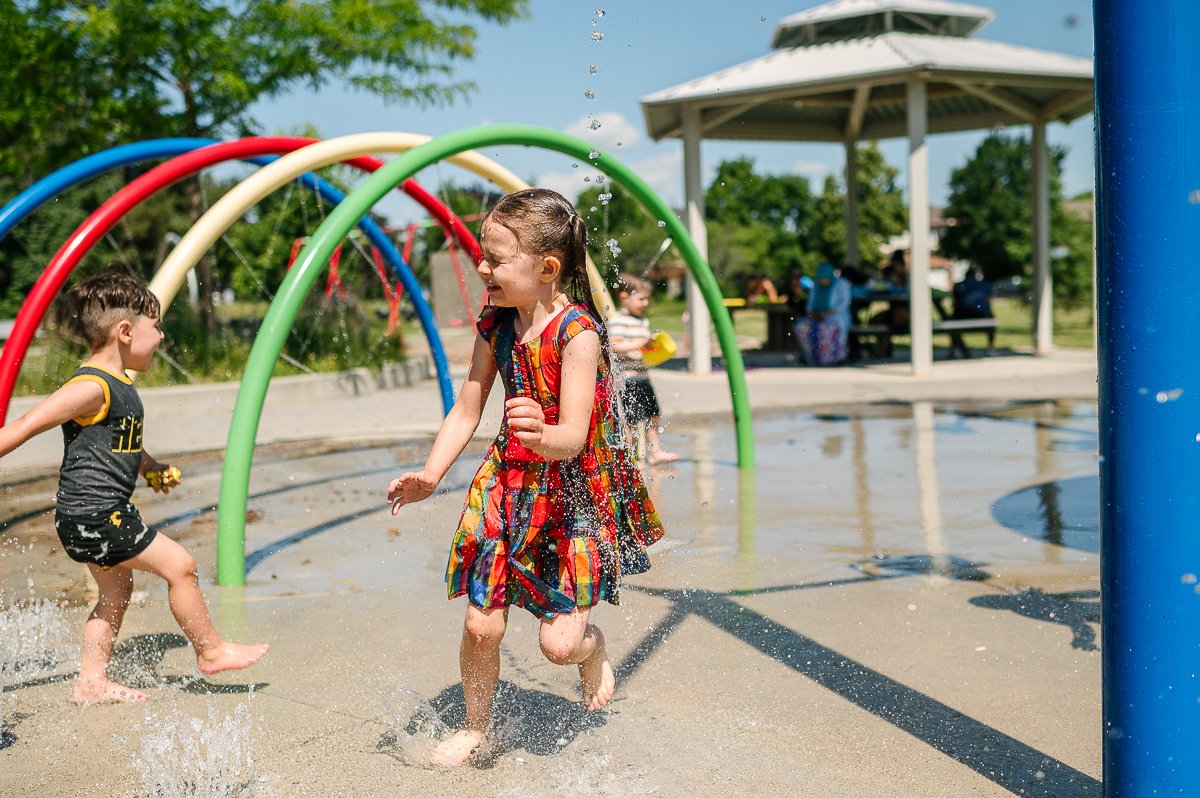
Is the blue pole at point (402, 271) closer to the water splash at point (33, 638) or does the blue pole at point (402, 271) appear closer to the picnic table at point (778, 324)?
the water splash at point (33, 638)

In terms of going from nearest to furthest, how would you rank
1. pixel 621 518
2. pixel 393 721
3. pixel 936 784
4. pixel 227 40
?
pixel 936 784 < pixel 621 518 < pixel 393 721 < pixel 227 40

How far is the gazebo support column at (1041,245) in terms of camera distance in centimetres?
1582

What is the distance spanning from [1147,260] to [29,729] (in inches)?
118

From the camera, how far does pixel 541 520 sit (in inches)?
111

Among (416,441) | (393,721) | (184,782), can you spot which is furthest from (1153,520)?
(416,441)

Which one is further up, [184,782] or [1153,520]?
[1153,520]

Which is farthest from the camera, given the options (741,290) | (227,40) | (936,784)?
(741,290)

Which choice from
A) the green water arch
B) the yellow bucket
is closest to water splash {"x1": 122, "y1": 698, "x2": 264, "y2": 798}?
the green water arch

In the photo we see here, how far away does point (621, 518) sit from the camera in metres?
2.93

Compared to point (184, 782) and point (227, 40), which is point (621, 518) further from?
point (227, 40)

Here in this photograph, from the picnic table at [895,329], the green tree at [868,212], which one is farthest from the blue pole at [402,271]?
the green tree at [868,212]

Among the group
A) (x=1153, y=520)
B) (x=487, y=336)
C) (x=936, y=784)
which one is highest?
(x=487, y=336)

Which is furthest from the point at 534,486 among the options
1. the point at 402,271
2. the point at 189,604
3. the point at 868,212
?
the point at 868,212

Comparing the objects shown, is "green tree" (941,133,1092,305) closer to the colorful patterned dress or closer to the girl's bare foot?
the girl's bare foot
